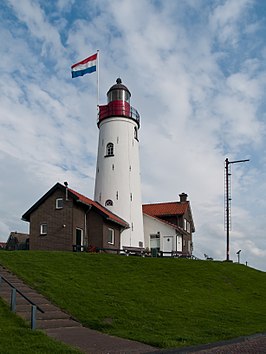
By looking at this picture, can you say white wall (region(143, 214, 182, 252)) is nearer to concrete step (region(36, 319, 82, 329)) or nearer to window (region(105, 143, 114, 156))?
window (region(105, 143, 114, 156))

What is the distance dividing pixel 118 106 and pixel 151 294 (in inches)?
920

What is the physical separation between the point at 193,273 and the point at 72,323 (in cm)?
1421

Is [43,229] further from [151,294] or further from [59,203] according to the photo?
[151,294]

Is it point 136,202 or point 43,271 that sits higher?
point 136,202

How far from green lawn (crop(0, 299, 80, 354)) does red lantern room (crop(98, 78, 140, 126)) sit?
29036 millimetres

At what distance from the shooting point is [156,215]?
4484cm

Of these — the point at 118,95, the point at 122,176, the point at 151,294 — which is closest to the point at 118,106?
the point at 118,95

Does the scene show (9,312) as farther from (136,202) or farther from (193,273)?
(136,202)

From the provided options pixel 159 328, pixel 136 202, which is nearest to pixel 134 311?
pixel 159 328

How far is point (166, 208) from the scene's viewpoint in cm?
4584

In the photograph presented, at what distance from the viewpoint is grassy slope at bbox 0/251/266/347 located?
14031 mm

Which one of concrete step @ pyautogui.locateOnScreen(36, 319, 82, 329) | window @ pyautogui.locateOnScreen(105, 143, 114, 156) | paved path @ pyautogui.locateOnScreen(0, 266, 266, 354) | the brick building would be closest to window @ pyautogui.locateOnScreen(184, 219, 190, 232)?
window @ pyautogui.locateOnScreen(105, 143, 114, 156)

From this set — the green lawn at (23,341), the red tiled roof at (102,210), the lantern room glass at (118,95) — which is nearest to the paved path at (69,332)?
the green lawn at (23,341)

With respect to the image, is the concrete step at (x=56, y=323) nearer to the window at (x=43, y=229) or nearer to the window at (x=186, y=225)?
the window at (x=43, y=229)
